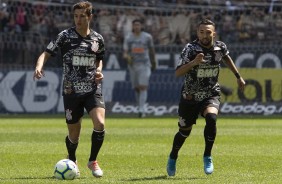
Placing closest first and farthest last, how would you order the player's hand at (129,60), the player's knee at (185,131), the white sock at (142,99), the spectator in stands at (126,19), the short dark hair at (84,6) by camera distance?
the short dark hair at (84,6) < the player's knee at (185,131) < the white sock at (142,99) < the player's hand at (129,60) < the spectator in stands at (126,19)

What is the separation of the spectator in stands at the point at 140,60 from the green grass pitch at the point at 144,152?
66.9 inches

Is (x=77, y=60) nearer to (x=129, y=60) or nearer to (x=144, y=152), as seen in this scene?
(x=144, y=152)

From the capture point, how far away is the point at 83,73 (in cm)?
1059

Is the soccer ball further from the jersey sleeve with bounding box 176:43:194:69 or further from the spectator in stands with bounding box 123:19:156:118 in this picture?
the spectator in stands with bounding box 123:19:156:118

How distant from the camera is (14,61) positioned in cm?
2558

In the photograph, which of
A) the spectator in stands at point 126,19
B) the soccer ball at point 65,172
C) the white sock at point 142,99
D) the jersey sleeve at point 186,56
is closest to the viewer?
the soccer ball at point 65,172

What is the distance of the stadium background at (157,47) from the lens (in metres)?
24.4

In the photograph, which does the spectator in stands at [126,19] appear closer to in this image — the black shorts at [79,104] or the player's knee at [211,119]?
the black shorts at [79,104]

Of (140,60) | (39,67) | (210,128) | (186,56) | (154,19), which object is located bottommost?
(140,60)

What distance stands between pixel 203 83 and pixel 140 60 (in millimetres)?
12889

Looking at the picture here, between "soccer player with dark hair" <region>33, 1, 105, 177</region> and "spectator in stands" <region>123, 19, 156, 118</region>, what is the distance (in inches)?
490

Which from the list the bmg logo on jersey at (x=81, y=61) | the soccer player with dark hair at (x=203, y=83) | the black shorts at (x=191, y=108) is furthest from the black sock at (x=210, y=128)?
the bmg logo on jersey at (x=81, y=61)

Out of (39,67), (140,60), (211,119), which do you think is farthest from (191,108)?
(140,60)

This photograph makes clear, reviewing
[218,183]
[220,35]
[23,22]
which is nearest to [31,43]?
[23,22]
